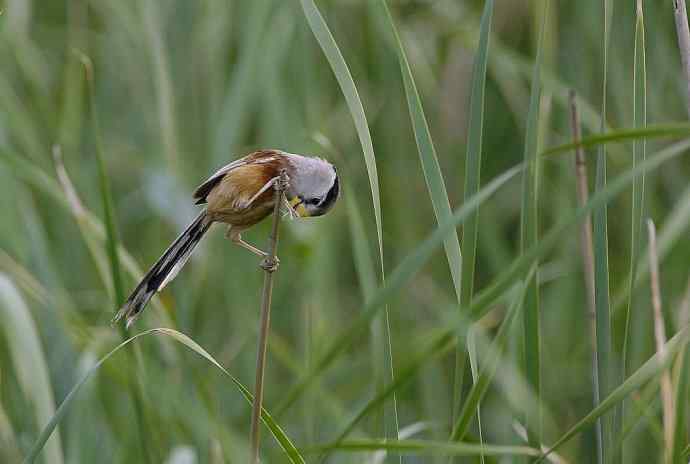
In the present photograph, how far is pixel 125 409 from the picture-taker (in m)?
2.34

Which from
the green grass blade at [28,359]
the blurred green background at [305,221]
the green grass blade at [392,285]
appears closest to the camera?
the green grass blade at [392,285]

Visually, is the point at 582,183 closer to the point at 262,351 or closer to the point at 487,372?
the point at 487,372

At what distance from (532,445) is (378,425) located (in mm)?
253

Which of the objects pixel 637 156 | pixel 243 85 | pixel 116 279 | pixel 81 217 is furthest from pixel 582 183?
pixel 243 85

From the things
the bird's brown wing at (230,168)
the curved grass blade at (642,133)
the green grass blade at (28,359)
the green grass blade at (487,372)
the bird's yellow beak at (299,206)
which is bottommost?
the green grass blade at (28,359)

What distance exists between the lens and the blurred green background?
84.2 inches

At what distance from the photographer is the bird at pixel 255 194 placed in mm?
1361

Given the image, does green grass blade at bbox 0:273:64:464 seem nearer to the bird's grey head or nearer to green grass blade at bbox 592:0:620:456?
the bird's grey head

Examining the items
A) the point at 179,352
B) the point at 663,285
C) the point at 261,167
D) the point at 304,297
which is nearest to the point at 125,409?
the point at 179,352

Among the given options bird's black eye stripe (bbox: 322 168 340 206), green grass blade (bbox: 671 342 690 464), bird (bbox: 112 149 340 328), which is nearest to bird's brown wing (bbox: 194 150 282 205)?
bird (bbox: 112 149 340 328)

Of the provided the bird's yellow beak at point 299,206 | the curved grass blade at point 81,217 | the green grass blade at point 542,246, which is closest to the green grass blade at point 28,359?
the curved grass blade at point 81,217

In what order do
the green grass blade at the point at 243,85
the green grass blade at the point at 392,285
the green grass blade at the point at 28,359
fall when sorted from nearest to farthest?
the green grass blade at the point at 392,285, the green grass blade at the point at 28,359, the green grass blade at the point at 243,85

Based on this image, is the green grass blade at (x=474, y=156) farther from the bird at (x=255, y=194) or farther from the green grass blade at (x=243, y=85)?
the green grass blade at (x=243, y=85)

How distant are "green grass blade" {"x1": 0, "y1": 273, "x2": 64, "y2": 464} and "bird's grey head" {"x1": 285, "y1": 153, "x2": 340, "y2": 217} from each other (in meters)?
0.59
